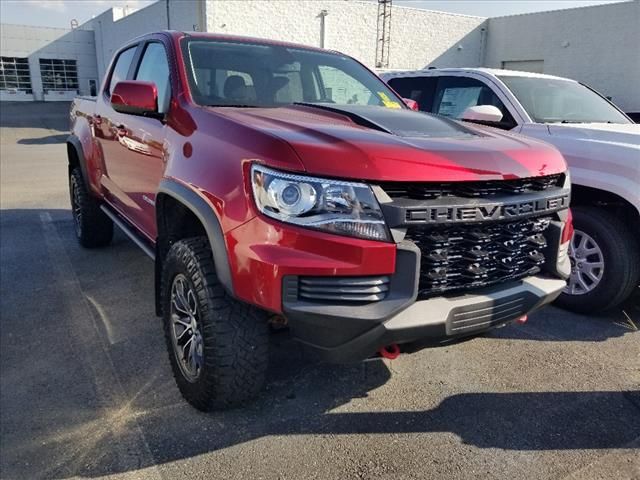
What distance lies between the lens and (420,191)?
85.4 inches

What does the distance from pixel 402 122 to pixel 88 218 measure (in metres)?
3.77

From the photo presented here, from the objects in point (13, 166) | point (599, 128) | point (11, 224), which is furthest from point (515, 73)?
point (13, 166)

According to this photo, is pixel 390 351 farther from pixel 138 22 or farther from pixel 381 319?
pixel 138 22

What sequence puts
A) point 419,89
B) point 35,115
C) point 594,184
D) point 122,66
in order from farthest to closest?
point 35,115 < point 419,89 < point 122,66 < point 594,184

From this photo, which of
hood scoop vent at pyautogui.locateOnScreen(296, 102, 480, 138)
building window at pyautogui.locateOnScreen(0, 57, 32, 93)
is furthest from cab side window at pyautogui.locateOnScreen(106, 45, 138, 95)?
building window at pyautogui.locateOnScreen(0, 57, 32, 93)

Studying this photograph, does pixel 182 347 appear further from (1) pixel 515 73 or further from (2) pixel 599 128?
(1) pixel 515 73

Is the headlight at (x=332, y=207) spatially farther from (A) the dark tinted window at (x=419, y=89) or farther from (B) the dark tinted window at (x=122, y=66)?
(A) the dark tinted window at (x=419, y=89)

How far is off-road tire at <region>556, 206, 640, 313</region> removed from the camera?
3.87 metres

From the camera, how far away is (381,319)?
2053 millimetres

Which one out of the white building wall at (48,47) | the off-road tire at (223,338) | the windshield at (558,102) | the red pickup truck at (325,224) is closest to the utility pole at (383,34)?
the windshield at (558,102)

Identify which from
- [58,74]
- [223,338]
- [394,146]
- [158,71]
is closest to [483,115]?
[394,146]

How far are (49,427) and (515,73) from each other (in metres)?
4.97

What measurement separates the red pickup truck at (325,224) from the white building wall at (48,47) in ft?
124

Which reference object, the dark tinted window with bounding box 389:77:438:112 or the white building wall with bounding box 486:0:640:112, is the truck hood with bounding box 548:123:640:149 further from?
the white building wall with bounding box 486:0:640:112
